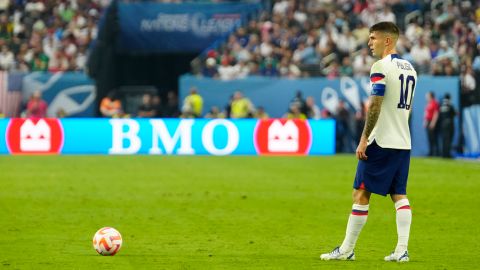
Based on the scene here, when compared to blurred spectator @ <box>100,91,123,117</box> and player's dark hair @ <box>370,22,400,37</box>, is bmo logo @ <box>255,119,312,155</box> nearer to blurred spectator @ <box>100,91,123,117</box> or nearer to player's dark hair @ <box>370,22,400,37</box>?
blurred spectator @ <box>100,91,123,117</box>

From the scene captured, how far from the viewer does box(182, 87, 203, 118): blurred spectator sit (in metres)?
33.5

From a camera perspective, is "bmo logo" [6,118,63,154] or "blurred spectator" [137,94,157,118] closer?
"bmo logo" [6,118,63,154]

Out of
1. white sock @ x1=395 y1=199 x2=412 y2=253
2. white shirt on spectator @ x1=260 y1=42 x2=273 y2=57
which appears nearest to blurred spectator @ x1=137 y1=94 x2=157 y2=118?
white shirt on spectator @ x1=260 y1=42 x2=273 y2=57

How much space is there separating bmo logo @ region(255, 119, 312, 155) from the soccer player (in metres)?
21.0

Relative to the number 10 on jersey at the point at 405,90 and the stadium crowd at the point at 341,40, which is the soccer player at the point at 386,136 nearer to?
the number 10 on jersey at the point at 405,90

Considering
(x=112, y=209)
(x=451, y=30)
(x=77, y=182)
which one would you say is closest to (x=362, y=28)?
(x=451, y=30)

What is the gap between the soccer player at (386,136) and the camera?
988cm

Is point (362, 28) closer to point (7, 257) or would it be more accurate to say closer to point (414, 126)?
point (414, 126)

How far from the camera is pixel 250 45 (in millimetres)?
36688

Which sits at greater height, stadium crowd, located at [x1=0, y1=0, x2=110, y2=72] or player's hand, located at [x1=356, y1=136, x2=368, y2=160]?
stadium crowd, located at [x1=0, y1=0, x2=110, y2=72]

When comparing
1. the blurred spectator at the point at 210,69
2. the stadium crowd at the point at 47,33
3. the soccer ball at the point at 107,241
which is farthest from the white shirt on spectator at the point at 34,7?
the soccer ball at the point at 107,241

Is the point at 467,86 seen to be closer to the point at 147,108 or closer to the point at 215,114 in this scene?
the point at 215,114

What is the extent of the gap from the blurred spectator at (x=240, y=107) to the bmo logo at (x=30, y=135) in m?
5.73

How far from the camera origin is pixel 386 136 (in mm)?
10008
